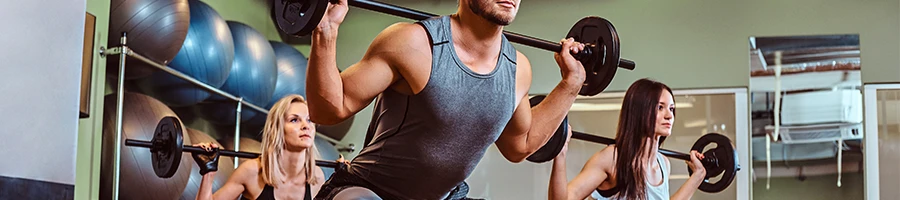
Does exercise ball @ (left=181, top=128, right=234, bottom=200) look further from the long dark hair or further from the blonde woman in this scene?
the long dark hair

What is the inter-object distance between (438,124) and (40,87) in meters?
1.27

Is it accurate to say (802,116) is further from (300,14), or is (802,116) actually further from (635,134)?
(300,14)

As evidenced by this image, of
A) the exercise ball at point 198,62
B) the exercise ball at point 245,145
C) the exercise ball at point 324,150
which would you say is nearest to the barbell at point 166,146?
the exercise ball at point 198,62

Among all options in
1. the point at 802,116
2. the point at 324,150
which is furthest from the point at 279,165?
the point at 802,116

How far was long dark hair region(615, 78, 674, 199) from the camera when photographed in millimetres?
3907

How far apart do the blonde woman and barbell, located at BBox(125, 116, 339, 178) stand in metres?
0.23

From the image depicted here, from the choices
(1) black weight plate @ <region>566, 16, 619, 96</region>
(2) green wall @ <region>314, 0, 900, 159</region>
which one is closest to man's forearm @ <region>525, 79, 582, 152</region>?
(1) black weight plate @ <region>566, 16, 619, 96</region>

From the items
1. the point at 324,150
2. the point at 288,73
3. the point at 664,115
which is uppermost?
the point at 288,73

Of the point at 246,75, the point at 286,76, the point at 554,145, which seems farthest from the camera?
the point at 286,76

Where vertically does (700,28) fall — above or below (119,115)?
above

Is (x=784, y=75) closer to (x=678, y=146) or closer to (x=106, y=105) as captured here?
(x=678, y=146)

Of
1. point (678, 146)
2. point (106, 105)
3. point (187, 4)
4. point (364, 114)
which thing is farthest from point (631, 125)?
point (364, 114)

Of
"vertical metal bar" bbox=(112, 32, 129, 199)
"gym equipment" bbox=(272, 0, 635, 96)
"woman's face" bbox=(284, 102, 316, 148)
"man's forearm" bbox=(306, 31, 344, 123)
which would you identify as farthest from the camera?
"woman's face" bbox=(284, 102, 316, 148)

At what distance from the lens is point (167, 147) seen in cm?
378
